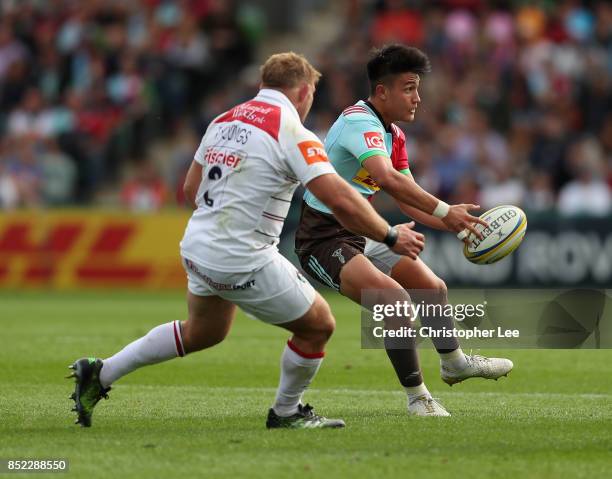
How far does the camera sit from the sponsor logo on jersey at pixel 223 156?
743 centimetres

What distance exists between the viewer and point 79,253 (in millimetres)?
→ 21922

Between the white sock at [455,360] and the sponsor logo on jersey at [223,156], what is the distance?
2331 mm

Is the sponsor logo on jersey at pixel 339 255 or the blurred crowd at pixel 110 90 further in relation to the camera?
the blurred crowd at pixel 110 90

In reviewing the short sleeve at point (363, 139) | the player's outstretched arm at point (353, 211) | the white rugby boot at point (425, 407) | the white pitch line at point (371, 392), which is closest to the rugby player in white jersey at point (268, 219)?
the player's outstretched arm at point (353, 211)

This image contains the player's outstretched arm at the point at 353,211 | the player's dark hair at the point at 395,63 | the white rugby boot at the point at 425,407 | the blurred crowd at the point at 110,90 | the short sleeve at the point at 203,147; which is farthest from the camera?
the blurred crowd at the point at 110,90

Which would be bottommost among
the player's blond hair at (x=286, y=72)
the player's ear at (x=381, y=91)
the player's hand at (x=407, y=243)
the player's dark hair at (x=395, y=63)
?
the player's hand at (x=407, y=243)

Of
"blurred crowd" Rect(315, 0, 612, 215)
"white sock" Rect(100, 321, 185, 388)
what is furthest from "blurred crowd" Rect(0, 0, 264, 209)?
"white sock" Rect(100, 321, 185, 388)

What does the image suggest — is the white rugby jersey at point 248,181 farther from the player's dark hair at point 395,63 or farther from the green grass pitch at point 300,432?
the player's dark hair at point 395,63

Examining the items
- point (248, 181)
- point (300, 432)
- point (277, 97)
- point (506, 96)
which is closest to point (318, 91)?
point (506, 96)

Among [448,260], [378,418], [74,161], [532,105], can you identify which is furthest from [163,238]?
[378,418]

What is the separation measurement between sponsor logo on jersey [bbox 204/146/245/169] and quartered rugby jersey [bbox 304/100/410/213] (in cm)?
97

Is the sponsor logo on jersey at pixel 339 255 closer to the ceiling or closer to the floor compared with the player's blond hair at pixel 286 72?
closer to the floor

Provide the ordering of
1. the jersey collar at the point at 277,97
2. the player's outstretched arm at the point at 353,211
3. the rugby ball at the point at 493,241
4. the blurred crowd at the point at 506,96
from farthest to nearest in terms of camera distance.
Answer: the blurred crowd at the point at 506,96 < the rugby ball at the point at 493,241 < the jersey collar at the point at 277,97 < the player's outstretched arm at the point at 353,211

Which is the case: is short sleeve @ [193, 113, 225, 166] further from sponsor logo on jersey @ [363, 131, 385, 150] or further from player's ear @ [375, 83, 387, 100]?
player's ear @ [375, 83, 387, 100]
